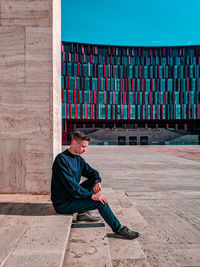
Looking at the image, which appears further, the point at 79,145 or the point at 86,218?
the point at 86,218

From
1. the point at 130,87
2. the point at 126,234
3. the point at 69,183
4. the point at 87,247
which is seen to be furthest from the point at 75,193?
the point at 130,87

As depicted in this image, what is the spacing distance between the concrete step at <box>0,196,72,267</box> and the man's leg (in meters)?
0.22

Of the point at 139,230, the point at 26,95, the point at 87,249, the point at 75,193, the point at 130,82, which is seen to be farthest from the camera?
the point at 130,82

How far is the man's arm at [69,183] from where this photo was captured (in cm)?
239

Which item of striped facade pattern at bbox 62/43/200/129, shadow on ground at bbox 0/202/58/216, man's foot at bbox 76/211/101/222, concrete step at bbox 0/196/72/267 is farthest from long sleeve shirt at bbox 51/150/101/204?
striped facade pattern at bbox 62/43/200/129

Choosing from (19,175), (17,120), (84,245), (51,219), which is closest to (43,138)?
(17,120)

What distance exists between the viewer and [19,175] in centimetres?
391

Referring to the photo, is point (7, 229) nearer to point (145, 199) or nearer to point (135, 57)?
point (145, 199)

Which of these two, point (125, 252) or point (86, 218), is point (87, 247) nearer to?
point (125, 252)

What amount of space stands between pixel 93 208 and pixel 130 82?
5278cm

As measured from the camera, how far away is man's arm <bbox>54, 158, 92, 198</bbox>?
7.84 ft

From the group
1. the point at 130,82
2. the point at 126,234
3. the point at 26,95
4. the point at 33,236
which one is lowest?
the point at 126,234

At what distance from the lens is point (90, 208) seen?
2.46 metres

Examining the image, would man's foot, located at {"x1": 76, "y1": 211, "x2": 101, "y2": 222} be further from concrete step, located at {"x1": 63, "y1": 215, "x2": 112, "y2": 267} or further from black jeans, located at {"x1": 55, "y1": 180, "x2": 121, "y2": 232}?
black jeans, located at {"x1": 55, "y1": 180, "x2": 121, "y2": 232}
